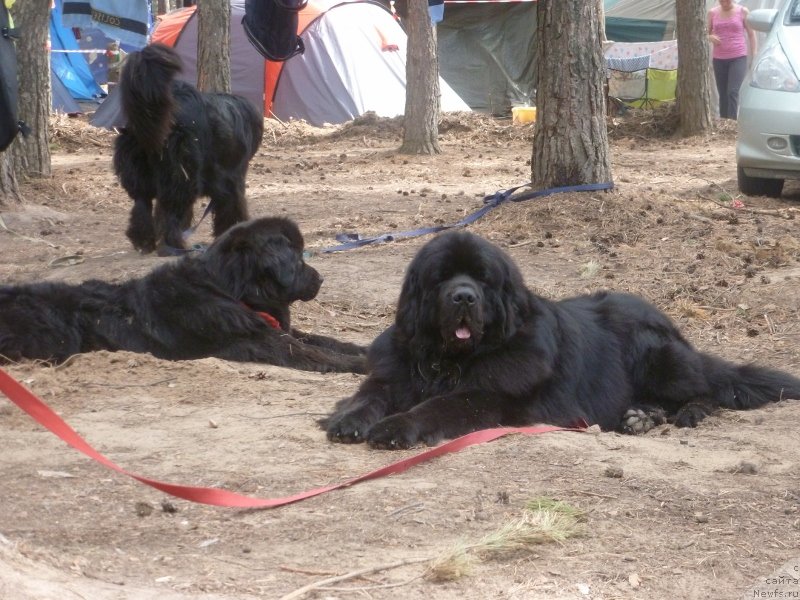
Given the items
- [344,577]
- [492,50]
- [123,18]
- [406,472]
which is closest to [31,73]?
[123,18]

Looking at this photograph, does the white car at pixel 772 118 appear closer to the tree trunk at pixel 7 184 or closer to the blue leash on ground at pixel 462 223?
the blue leash on ground at pixel 462 223

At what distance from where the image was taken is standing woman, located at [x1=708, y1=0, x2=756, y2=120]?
61.0 ft

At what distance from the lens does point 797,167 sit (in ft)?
34.3

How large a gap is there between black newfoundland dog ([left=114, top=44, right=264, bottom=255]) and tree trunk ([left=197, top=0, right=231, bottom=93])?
18.0 feet

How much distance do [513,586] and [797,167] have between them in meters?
8.23

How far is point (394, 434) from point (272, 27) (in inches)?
343

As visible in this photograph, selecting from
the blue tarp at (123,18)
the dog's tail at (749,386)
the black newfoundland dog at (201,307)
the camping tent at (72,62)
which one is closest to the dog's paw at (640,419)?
the dog's tail at (749,386)

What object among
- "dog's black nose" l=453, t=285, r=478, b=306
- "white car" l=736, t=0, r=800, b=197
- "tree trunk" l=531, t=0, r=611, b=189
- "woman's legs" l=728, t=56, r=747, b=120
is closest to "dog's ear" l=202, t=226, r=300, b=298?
"dog's black nose" l=453, t=285, r=478, b=306

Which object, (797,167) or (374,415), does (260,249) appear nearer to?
(374,415)

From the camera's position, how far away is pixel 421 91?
16.4m

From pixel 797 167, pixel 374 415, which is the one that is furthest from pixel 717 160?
pixel 374 415

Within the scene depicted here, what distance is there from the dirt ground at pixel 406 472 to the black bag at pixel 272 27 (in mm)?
3419

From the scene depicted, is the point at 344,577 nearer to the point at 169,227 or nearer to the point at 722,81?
the point at 169,227

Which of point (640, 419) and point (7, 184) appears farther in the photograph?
point (7, 184)
